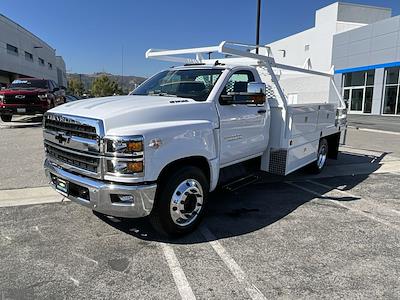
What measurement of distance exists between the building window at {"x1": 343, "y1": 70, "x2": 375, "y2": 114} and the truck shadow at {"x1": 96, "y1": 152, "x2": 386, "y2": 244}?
2705 centimetres

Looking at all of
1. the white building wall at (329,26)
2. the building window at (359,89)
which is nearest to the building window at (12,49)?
the white building wall at (329,26)

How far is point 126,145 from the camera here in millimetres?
3365

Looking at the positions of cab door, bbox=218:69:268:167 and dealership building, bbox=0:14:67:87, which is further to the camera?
dealership building, bbox=0:14:67:87

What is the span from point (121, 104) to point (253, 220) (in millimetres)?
2297

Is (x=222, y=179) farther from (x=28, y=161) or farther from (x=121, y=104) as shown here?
(x=28, y=161)

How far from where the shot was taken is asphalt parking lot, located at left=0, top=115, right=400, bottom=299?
10.2 ft

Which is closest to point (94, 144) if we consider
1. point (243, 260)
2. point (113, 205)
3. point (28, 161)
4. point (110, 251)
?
point (113, 205)

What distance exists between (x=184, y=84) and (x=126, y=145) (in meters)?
1.78

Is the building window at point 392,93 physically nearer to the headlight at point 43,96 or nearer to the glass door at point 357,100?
the glass door at point 357,100

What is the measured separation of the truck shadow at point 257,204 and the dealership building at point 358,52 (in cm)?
1716

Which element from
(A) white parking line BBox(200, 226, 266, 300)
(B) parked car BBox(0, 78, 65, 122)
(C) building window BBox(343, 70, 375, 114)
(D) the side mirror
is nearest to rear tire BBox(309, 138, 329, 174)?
(D) the side mirror

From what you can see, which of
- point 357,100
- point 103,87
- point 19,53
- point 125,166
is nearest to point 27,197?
point 125,166

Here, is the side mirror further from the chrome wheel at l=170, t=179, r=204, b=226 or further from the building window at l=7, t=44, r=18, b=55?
the building window at l=7, t=44, r=18, b=55

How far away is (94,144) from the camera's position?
11.5ft
